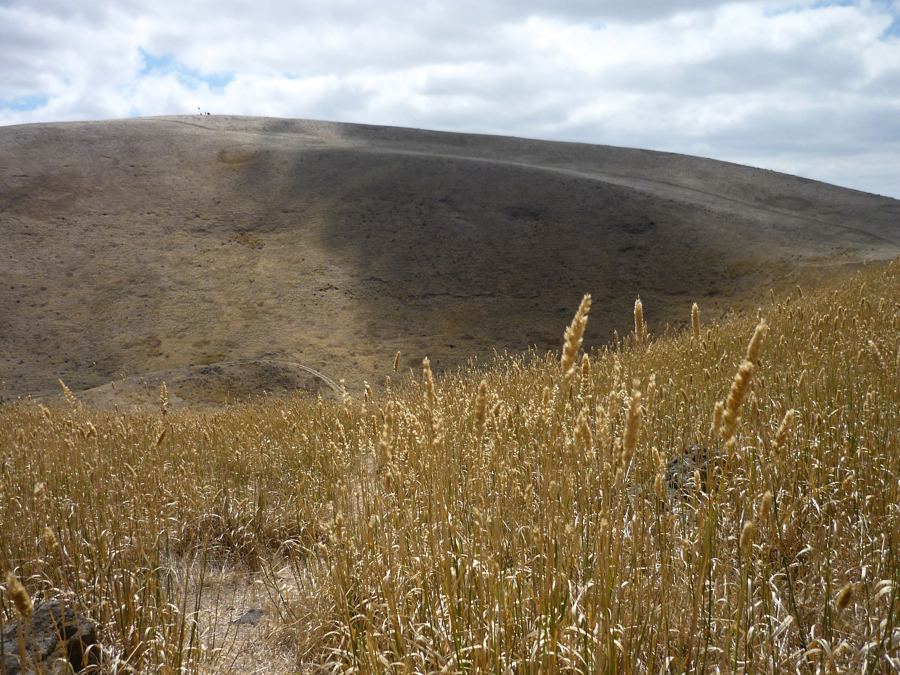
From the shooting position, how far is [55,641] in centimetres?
216

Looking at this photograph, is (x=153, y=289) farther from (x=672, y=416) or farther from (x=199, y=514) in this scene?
(x=672, y=416)

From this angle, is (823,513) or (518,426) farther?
(518,426)

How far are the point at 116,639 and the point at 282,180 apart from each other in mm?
20492

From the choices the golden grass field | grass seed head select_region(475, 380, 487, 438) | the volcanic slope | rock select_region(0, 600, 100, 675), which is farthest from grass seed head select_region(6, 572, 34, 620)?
the volcanic slope

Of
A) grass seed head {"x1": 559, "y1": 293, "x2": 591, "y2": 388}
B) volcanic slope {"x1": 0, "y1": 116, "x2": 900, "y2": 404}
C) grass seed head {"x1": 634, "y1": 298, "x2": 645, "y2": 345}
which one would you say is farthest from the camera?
volcanic slope {"x1": 0, "y1": 116, "x2": 900, "y2": 404}

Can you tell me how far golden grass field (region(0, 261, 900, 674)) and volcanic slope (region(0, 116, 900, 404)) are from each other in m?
8.19

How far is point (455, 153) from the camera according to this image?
2602cm

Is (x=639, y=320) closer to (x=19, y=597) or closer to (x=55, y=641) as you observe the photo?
(x=19, y=597)

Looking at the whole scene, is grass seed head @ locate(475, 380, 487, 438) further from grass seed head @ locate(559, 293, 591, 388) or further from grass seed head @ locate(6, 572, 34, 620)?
grass seed head @ locate(6, 572, 34, 620)

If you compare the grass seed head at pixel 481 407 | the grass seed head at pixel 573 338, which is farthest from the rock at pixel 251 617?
the grass seed head at pixel 573 338

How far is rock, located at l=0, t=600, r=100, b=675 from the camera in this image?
2.05m

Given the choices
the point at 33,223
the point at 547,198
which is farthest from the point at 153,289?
the point at 547,198

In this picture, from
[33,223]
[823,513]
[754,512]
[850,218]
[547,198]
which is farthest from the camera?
[547,198]

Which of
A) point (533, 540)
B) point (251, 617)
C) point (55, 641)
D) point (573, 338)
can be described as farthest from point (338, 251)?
point (573, 338)
